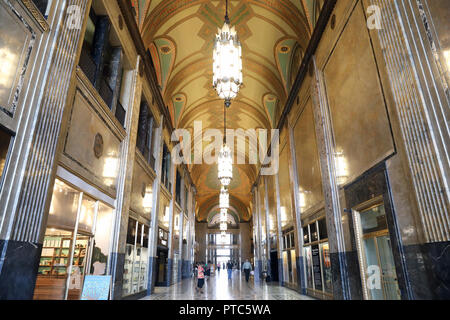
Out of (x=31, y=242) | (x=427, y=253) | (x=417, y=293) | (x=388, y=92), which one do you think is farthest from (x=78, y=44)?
(x=417, y=293)

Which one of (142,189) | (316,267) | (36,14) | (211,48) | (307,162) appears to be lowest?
(316,267)

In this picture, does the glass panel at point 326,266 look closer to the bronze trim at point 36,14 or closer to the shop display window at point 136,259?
the shop display window at point 136,259

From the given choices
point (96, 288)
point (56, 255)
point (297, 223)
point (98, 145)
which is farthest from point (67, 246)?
point (297, 223)

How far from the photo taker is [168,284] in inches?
457

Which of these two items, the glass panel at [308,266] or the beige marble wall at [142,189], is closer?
the beige marble wall at [142,189]

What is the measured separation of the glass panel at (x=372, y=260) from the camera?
4.54 metres

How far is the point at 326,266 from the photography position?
22.5 feet

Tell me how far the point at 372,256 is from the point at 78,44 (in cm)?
589

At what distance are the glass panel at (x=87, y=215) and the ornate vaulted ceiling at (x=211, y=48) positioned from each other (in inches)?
195

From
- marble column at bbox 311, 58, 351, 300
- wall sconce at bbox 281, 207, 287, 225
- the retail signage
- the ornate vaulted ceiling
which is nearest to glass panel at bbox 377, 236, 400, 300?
marble column at bbox 311, 58, 351, 300

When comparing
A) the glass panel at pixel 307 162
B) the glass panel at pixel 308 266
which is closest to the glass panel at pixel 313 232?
the glass panel at pixel 307 162

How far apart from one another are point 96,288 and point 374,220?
435 cm

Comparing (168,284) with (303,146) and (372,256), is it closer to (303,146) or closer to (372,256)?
(303,146)

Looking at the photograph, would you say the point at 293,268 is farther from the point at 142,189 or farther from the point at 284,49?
the point at 284,49
